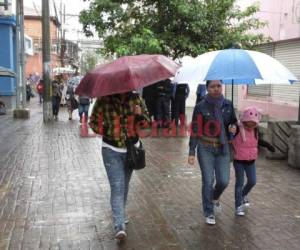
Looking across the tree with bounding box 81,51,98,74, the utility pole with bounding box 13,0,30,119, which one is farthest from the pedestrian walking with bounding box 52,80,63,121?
the tree with bounding box 81,51,98,74

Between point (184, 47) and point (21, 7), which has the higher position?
point (21, 7)

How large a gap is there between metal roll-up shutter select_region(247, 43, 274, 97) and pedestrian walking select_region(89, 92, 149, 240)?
45.8ft

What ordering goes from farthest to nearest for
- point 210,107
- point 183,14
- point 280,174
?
point 183,14
point 280,174
point 210,107

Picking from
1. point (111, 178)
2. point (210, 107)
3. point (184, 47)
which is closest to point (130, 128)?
point (111, 178)

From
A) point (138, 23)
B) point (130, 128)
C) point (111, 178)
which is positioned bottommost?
point (111, 178)

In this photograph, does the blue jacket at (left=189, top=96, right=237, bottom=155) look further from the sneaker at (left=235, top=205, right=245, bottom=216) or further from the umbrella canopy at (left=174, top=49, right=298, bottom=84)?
the sneaker at (left=235, top=205, right=245, bottom=216)

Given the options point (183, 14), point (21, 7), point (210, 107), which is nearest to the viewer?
point (210, 107)

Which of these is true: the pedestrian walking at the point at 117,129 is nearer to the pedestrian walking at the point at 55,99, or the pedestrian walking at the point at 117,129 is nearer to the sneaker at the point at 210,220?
the sneaker at the point at 210,220

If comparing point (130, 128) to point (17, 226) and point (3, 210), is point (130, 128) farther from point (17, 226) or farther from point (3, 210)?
point (3, 210)

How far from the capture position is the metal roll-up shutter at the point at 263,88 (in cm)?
1883

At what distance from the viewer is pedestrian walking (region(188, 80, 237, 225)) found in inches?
227

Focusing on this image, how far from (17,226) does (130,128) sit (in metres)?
1.73

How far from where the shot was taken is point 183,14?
15.7m

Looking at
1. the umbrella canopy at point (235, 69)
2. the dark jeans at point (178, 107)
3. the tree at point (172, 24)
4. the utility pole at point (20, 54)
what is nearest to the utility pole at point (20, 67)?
the utility pole at point (20, 54)
